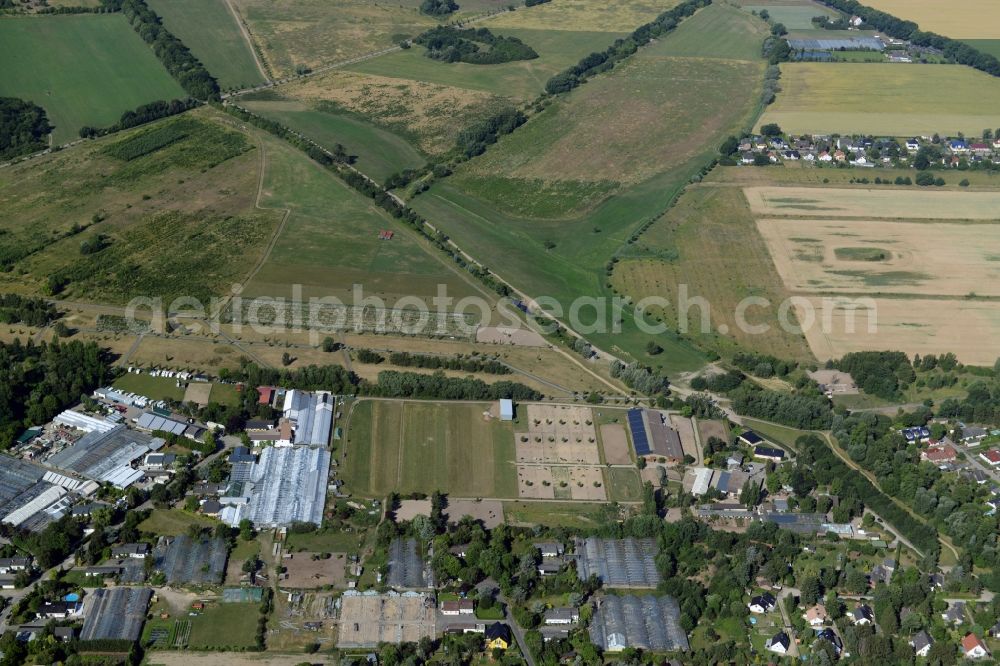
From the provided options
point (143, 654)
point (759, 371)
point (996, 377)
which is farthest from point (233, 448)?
point (996, 377)

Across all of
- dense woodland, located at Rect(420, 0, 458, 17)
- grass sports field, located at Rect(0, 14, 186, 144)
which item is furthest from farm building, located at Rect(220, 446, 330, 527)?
dense woodland, located at Rect(420, 0, 458, 17)

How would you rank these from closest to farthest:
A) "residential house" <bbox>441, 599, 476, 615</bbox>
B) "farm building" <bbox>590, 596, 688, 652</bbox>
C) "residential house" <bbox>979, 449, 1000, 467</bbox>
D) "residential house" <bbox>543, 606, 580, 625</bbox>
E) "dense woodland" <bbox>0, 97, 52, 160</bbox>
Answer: "farm building" <bbox>590, 596, 688, 652</bbox> → "residential house" <bbox>441, 599, 476, 615</bbox> → "residential house" <bbox>543, 606, 580, 625</bbox> → "residential house" <bbox>979, 449, 1000, 467</bbox> → "dense woodland" <bbox>0, 97, 52, 160</bbox>

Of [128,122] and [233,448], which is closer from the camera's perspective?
[233,448]

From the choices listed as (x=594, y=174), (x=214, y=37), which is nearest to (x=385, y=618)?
(x=594, y=174)

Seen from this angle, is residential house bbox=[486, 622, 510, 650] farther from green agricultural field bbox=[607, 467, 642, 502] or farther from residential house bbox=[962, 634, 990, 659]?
residential house bbox=[962, 634, 990, 659]

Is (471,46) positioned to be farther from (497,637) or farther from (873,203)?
(497,637)

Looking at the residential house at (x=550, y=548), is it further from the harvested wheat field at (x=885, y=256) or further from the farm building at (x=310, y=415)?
the harvested wheat field at (x=885, y=256)

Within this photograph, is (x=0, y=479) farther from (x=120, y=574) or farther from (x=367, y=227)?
(x=367, y=227)
